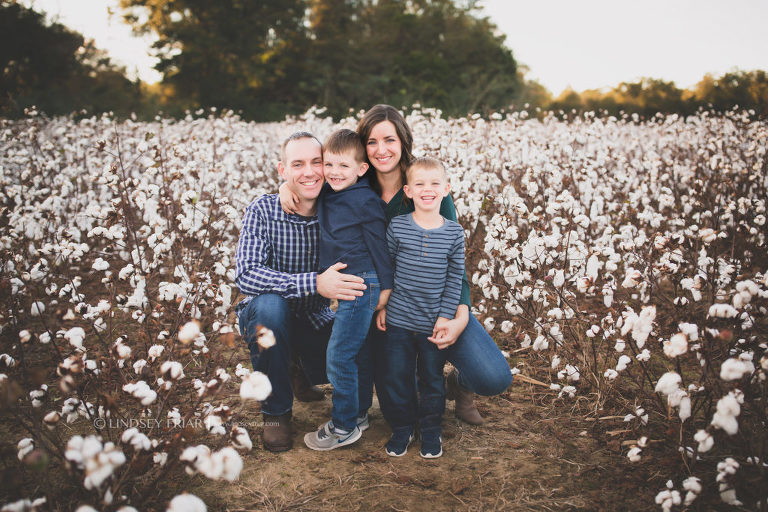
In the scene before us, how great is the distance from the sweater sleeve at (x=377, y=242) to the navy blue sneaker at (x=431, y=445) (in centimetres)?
75

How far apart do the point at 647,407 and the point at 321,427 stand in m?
1.80

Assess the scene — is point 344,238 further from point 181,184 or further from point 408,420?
point 181,184

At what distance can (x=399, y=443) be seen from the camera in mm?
2369

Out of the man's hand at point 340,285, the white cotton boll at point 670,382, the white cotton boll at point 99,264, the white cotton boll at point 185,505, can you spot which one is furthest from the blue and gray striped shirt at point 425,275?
the white cotton boll at point 99,264

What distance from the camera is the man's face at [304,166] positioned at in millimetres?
2451

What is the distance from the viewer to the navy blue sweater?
7.65 ft

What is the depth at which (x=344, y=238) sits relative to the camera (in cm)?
234

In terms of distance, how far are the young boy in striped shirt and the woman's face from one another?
0.59 ft

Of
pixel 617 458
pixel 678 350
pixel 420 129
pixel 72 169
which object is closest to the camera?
pixel 678 350

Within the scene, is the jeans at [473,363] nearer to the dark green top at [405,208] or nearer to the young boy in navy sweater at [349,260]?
the young boy in navy sweater at [349,260]

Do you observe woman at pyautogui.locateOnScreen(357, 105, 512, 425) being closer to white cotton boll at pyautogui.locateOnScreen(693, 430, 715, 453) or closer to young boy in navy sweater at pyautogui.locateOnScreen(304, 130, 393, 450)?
young boy in navy sweater at pyautogui.locateOnScreen(304, 130, 393, 450)

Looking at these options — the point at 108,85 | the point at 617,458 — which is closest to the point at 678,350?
the point at 617,458

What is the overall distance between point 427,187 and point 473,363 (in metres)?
0.89

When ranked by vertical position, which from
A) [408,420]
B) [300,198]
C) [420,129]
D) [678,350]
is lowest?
[408,420]
